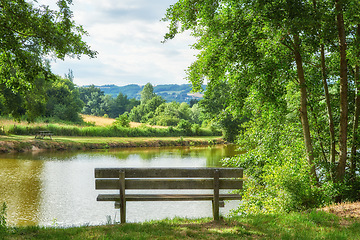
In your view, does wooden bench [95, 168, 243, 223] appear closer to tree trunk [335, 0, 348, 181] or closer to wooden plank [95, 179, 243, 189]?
wooden plank [95, 179, 243, 189]

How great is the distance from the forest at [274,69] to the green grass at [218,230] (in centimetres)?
168

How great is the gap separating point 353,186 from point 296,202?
2.54 m

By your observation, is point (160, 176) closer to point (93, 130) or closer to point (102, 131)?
point (93, 130)

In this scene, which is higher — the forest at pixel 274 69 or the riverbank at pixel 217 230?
the forest at pixel 274 69

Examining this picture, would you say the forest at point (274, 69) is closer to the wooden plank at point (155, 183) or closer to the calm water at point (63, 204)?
the wooden plank at point (155, 183)

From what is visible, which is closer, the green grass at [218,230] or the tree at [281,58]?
the green grass at [218,230]

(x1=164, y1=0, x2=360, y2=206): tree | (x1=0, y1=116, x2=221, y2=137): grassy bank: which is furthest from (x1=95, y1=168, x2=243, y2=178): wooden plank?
(x1=0, y1=116, x2=221, y2=137): grassy bank

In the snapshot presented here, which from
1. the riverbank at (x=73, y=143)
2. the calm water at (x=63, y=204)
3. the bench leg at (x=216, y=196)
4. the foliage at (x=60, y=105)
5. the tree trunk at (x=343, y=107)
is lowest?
the calm water at (x=63, y=204)

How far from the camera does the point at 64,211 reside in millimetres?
12055

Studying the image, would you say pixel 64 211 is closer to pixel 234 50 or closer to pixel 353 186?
pixel 234 50

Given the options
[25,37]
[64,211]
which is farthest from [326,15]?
[64,211]

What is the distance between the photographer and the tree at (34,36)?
693 centimetres

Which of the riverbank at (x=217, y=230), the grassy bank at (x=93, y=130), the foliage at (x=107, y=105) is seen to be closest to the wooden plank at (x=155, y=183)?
the riverbank at (x=217, y=230)

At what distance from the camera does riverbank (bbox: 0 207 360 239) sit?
4.68 m
